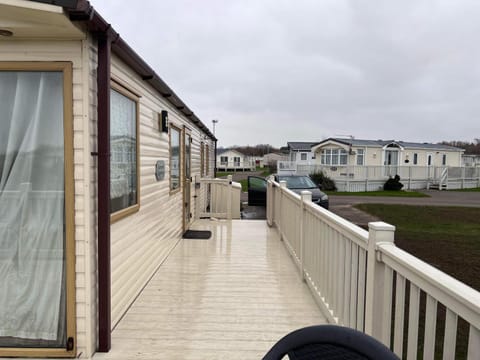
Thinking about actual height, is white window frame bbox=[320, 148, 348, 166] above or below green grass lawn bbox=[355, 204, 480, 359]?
above

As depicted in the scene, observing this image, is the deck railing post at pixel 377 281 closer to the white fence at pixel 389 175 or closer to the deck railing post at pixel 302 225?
the deck railing post at pixel 302 225

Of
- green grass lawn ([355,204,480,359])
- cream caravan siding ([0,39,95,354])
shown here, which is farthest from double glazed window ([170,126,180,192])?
green grass lawn ([355,204,480,359])

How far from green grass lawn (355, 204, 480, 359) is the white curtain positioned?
3.12 m

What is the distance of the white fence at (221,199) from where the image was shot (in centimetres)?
852

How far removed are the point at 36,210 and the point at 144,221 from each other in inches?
62.0

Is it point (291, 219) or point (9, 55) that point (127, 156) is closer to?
point (9, 55)

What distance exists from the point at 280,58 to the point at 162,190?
1231cm

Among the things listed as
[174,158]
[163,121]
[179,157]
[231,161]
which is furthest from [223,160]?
[163,121]

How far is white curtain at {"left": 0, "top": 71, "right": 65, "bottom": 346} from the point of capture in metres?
2.31

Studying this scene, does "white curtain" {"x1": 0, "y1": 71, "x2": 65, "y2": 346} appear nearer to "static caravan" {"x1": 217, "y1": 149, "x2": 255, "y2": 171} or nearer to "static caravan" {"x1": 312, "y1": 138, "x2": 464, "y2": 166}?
"static caravan" {"x1": 312, "y1": 138, "x2": 464, "y2": 166}

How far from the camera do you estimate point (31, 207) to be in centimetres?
234

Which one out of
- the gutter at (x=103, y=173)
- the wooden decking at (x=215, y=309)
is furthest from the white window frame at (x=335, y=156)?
the gutter at (x=103, y=173)

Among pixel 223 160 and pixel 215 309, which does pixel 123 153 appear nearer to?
pixel 215 309

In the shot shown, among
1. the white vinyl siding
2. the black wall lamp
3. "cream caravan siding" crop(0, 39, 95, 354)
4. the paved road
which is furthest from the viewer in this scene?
the white vinyl siding
